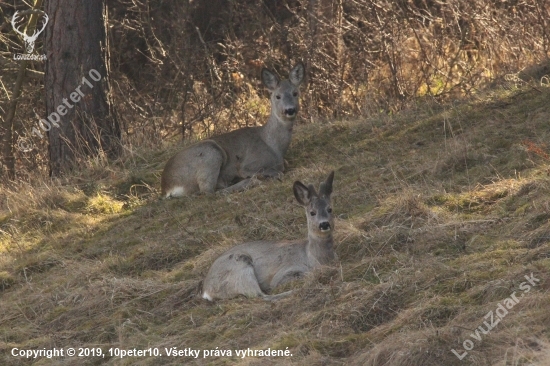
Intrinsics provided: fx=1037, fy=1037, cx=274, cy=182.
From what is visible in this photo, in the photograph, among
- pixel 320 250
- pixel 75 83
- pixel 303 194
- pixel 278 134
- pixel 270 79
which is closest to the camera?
pixel 320 250

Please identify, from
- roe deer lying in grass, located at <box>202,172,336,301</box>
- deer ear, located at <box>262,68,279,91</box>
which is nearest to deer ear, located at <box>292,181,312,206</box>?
roe deer lying in grass, located at <box>202,172,336,301</box>

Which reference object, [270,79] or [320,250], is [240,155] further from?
[320,250]

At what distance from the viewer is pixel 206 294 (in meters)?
8.28

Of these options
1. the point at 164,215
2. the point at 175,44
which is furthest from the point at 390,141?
the point at 175,44

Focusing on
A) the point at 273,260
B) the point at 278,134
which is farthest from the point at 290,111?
the point at 273,260

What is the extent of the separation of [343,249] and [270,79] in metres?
4.53

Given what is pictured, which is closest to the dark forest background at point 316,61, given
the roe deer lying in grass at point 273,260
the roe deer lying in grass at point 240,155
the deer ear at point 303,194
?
the roe deer lying in grass at point 240,155

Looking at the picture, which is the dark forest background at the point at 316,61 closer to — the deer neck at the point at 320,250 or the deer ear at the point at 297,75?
Answer: the deer ear at the point at 297,75

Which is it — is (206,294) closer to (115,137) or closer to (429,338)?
(429,338)

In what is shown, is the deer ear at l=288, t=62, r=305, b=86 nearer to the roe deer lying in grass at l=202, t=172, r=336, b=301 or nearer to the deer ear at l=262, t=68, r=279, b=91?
the deer ear at l=262, t=68, r=279, b=91

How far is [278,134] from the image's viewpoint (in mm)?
12500

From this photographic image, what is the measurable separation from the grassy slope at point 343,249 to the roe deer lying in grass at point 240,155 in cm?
29

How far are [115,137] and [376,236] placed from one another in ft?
20.8

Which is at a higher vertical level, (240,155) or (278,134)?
(278,134)
